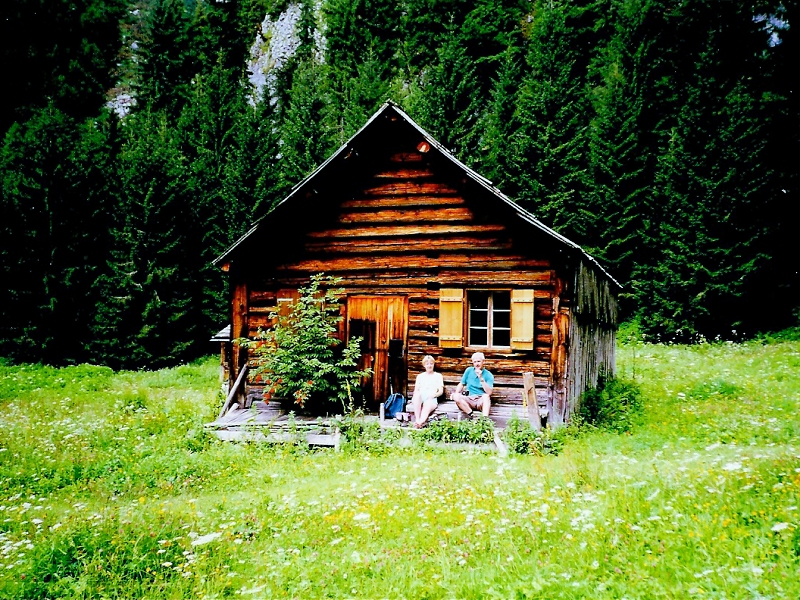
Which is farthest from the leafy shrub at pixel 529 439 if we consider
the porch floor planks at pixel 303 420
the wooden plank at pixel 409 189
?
the wooden plank at pixel 409 189

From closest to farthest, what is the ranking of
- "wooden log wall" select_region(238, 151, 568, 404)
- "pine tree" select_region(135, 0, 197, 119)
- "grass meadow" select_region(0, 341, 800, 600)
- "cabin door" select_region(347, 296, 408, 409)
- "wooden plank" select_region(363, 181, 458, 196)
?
1. "grass meadow" select_region(0, 341, 800, 600)
2. "wooden log wall" select_region(238, 151, 568, 404)
3. "wooden plank" select_region(363, 181, 458, 196)
4. "cabin door" select_region(347, 296, 408, 409)
5. "pine tree" select_region(135, 0, 197, 119)

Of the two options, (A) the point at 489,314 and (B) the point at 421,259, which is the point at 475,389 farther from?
(B) the point at 421,259

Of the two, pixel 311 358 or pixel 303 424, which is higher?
pixel 311 358

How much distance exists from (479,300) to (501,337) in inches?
42.5

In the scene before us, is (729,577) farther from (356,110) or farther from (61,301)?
(356,110)

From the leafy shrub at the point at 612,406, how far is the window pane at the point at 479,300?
3.26m

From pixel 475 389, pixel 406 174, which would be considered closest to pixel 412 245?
pixel 406 174

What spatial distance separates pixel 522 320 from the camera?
474 inches

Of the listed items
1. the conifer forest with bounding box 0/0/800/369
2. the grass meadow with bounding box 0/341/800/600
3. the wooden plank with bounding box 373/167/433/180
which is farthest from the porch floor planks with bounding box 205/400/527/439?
the conifer forest with bounding box 0/0/800/369

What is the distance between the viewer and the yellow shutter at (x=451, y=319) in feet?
41.0

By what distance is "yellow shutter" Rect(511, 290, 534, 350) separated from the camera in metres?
12.0

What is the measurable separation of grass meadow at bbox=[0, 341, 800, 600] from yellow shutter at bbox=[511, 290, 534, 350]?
7.42 feet

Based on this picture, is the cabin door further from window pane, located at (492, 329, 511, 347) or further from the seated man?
window pane, located at (492, 329, 511, 347)

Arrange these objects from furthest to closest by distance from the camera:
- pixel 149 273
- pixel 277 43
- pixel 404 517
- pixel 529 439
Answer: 1. pixel 277 43
2. pixel 149 273
3. pixel 529 439
4. pixel 404 517
